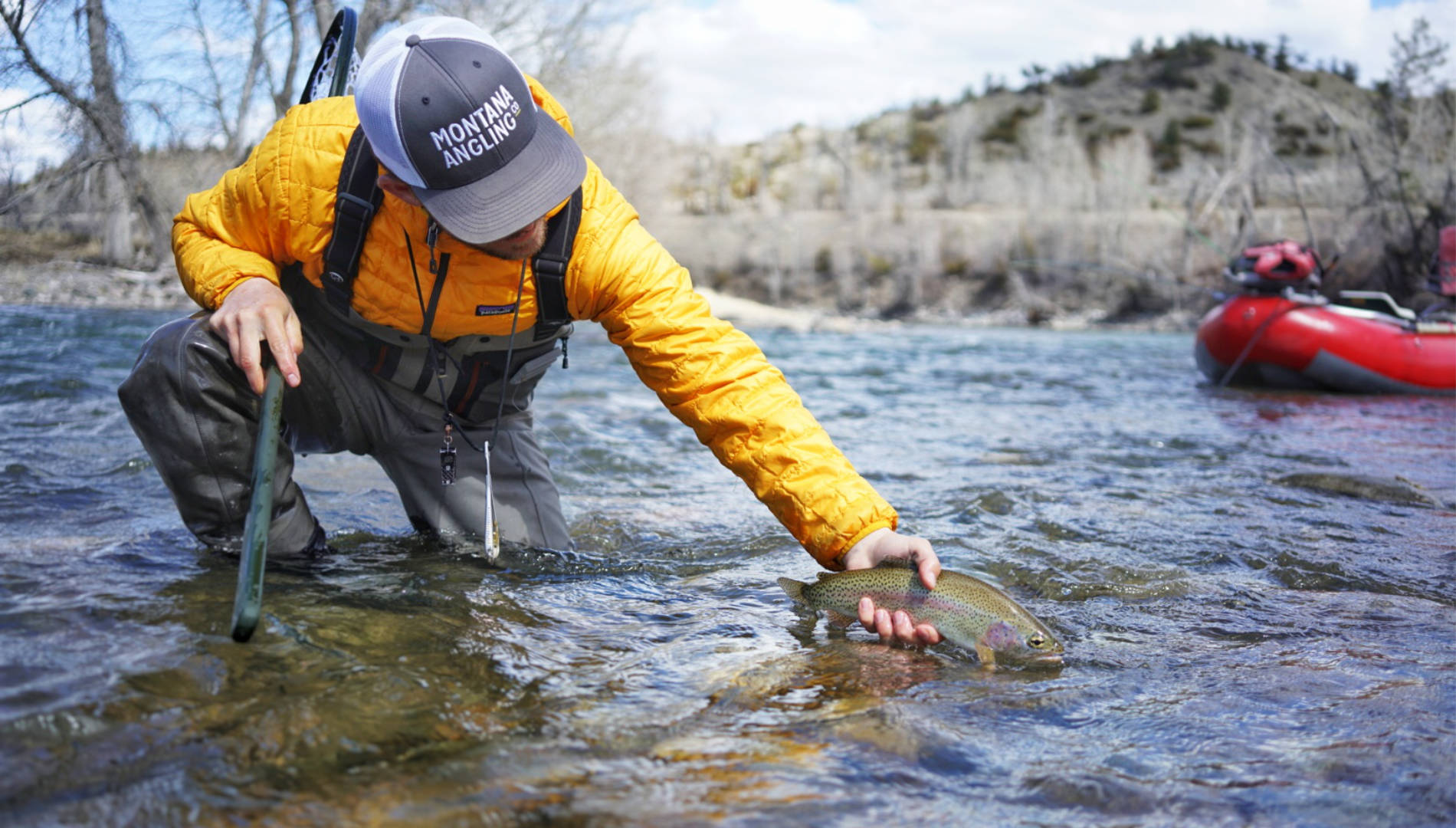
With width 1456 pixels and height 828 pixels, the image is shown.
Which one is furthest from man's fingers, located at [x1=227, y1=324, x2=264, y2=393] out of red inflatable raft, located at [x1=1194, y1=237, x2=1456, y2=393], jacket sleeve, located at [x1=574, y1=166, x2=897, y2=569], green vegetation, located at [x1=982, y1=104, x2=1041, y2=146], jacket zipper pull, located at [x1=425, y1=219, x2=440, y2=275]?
green vegetation, located at [x1=982, y1=104, x2=1041, y2=146]

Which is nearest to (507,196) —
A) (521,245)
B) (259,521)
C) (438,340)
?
(521,245)

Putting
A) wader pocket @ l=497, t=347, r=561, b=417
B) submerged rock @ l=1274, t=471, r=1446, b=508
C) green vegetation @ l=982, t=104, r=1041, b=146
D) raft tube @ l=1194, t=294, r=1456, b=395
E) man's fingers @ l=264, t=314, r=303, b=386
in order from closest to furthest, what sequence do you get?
man's fingers @ l=264, t=314, r=303, b=386, wader pocket @ l=497, t=347, r=561, b=417, submerged rock @ l=1274, t=471, r=1446, b=508, raft tube @ l=1194, t=294, r=1456, b=395, green vegetation @ l=982, t=104, r=1041, b=146

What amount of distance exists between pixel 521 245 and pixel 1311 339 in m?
11.4

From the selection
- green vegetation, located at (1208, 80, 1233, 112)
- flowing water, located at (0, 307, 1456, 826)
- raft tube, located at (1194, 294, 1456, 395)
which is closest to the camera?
flowing water, located at (0, 307, 1456, 826)

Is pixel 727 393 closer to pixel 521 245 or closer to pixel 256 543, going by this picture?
pixel 521 245

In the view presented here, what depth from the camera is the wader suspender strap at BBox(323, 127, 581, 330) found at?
3057mm

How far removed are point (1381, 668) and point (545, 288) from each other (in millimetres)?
2613

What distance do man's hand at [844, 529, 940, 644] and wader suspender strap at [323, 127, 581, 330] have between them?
114 centimetres

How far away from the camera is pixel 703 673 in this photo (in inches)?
111

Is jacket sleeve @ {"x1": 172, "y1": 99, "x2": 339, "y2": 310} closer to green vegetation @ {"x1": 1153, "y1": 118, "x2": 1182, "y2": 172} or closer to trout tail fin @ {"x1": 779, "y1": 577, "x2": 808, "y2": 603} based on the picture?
trout tail fin @ {"x1": 779, "y1": 577, "x2": 808, "y2": 603}

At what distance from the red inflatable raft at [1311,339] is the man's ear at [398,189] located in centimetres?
1167

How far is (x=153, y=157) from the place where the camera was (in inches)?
440

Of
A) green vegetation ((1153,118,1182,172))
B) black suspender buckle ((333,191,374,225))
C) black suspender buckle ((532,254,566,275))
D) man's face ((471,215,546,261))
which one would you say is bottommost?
black suspender buckle ((532,254,566,275))

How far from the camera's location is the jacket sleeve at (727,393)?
3.03 m
